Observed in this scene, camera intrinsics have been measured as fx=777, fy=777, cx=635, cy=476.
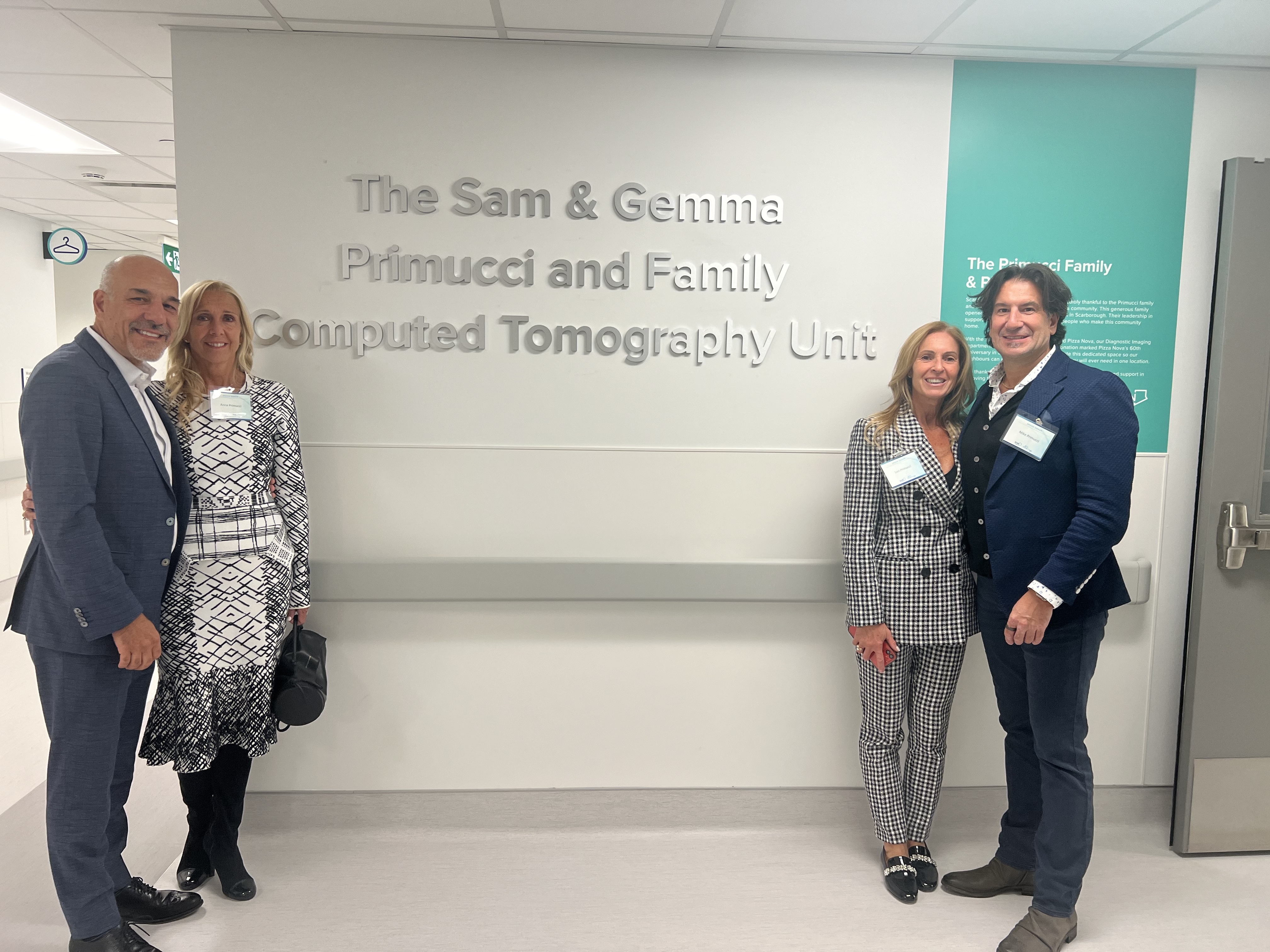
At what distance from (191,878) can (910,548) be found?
248 centimetres

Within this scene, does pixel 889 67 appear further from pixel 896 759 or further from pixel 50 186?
pixel 50 186

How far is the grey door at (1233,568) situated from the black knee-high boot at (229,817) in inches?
124

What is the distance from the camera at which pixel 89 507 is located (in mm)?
1906

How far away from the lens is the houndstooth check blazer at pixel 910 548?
2400 millimetres

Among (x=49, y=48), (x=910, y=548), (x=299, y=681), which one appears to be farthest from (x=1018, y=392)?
(x=49, y=48)

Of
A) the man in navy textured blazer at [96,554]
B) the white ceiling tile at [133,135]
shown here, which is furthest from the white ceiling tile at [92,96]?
the man in navy textured blazer at [96,554]

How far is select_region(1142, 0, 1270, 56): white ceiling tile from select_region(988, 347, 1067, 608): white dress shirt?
1.13m

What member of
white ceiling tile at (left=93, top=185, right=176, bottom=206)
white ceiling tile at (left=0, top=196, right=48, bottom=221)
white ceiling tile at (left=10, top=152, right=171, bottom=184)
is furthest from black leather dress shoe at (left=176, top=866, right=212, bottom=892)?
white ceiling tile at (left=0, top=196, right=48, bottom=221)

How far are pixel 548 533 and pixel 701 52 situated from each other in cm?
172

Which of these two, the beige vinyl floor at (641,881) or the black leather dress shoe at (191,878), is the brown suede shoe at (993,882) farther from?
the black leather dress shoe at (191,878)

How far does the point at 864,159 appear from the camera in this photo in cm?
269

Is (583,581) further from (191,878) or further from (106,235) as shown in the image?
(106,235)

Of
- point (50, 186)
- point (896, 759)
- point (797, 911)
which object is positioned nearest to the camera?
point (797, 911)

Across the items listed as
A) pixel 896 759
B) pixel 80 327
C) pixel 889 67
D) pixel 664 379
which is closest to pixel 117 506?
pixel 664 379
